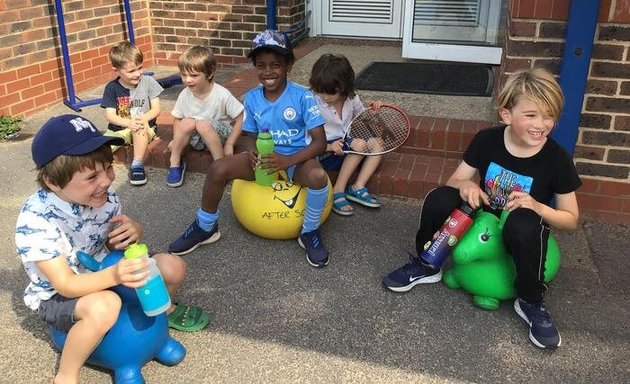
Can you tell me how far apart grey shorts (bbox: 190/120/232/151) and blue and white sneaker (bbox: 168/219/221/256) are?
3.41 ft

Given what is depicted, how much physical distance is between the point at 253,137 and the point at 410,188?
46.4 inches

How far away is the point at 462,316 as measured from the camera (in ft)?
9.27

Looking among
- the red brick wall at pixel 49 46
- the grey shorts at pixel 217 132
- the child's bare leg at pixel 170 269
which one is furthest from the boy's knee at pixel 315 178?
the red brick wall at pixel 49 46

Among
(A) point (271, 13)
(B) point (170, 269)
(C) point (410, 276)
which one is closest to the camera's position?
(B) point (170, 269)

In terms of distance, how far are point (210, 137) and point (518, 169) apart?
2278 mm

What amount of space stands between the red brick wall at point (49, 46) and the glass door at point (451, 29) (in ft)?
10.4

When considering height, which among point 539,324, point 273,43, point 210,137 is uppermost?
point 273,43

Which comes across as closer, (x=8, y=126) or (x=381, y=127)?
(x=381, y=127)

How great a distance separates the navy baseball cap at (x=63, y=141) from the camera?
7.20ft

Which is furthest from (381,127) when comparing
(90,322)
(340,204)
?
(90,322)

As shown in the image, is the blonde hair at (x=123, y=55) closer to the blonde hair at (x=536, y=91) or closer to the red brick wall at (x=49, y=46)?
the red brick wall at (x=49, y=46)

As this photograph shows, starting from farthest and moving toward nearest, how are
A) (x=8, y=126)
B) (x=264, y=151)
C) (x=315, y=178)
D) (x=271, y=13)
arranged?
(x=271, y=13) → (x=8, y=126) → (x=315, y=178) → (x=264, y=151)

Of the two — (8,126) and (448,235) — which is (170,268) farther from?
A: (8,126)

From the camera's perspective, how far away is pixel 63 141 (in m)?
2.21
